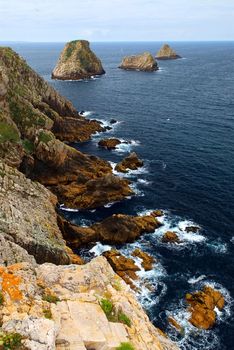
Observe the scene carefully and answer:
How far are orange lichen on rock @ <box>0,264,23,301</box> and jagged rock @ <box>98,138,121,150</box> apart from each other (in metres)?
78.1

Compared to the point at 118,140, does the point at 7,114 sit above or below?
above

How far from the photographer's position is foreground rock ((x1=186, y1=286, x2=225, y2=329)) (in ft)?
145

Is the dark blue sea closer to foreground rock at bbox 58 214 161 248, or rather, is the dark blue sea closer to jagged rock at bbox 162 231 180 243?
jagged rock at bbox 162 231 180 243

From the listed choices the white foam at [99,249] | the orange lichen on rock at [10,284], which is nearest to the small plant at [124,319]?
the orange lichen on rock at [10,284]

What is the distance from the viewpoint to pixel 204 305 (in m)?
46.6

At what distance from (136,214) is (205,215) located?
12583 mm

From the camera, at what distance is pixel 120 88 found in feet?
594

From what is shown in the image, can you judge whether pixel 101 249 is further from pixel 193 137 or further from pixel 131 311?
pixel 193 137

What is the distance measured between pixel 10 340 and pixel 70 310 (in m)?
4.78

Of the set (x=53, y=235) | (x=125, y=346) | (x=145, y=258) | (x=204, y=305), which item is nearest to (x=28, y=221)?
(x=53, y=235)

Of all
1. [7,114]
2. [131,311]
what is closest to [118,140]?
[7,114]

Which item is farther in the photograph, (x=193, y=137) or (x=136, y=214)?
(x=193, y=137)

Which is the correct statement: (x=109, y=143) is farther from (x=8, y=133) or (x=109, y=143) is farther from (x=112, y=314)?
(x=112, y=314)

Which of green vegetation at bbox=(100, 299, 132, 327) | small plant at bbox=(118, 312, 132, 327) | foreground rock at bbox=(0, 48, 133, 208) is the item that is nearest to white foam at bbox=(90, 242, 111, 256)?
foreground rock at bbox=(0, 48, 133, 208)
